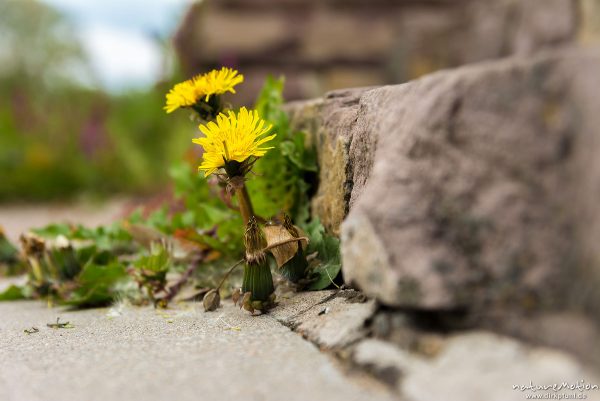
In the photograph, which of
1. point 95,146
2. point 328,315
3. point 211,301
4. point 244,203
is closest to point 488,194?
point 328,315

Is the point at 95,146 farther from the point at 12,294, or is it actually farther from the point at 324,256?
the point at 324,256

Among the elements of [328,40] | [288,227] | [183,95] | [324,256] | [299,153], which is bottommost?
[324,256]

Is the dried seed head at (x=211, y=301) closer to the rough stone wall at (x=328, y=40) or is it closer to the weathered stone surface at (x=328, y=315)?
the weathered stone surface at (x=328, y=315)

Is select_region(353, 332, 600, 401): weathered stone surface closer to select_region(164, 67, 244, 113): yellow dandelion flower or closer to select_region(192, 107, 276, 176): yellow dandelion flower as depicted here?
select_region(192, 107, 276, 176): yellow dandelion flower

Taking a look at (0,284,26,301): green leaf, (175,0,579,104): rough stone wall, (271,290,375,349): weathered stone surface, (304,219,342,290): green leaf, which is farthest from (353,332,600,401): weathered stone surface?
(175,0,579,104): rough stone wall

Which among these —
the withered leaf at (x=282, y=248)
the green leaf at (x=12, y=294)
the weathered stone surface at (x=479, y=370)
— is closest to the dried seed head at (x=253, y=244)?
the withered leaf at (x=282, y=248)

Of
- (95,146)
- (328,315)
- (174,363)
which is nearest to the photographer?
(174,363)
